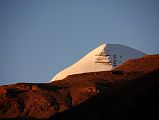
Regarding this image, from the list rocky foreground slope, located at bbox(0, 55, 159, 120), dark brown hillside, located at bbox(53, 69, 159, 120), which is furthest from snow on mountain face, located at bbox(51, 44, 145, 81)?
dark brown hillside, located at bbox(53, 69, 159, 120)

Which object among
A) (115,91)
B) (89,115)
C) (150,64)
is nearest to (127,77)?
(150,64)

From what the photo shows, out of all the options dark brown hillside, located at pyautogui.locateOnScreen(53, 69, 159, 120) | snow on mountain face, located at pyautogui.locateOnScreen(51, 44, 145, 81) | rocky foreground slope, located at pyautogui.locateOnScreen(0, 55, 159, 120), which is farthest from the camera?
snow on mountain face, located at pyautogui.locateOnScreen(51, 44, 145, 81)

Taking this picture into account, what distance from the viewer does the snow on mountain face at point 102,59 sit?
472ft

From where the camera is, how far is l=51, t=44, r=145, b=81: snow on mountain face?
472ft

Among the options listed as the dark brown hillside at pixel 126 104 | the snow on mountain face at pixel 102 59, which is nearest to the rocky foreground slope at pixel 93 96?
the dark brown hillside at pixel 126 104

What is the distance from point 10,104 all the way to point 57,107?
8.14 metres

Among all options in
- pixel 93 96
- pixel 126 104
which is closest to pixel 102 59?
pixel 93 96

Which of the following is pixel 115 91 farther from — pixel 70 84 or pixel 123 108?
pixel 70 84

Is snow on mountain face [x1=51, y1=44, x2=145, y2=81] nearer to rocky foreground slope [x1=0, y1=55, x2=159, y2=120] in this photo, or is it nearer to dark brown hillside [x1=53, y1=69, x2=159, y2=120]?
rocky foreground slope [x1=0, y1=55, x2=159, y2=120]

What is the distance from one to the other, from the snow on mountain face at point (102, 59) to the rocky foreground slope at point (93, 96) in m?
32.3

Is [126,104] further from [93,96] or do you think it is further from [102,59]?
[102,59]

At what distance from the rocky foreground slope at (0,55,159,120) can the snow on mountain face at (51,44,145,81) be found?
32.3m

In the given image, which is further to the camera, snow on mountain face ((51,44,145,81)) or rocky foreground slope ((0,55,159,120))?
snow on mountain face ((51,44,145,81))

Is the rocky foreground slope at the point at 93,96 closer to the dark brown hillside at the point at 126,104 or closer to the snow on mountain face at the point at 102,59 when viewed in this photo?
the dark brown hillside at the point at 126,104
